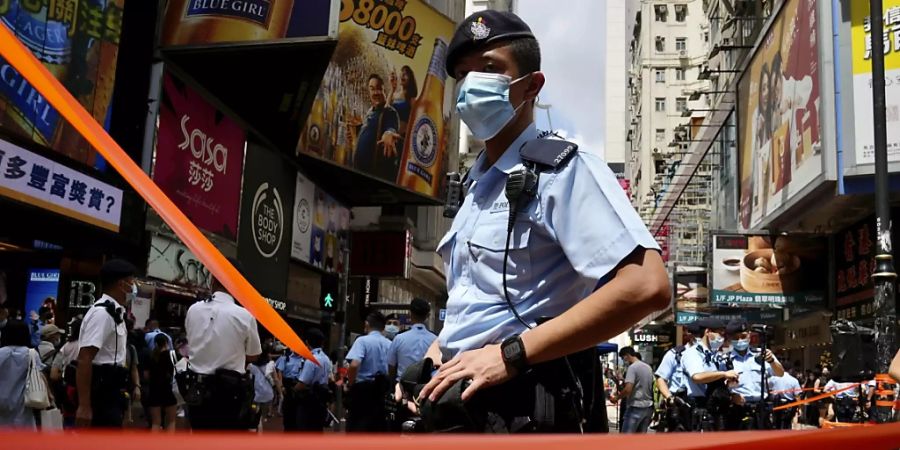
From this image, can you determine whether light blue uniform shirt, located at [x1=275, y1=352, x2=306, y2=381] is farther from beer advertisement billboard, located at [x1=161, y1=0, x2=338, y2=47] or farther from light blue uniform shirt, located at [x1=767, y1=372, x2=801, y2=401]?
light blue uniform shirt, located at [x1=767, y1=372, x2=801, y2=401]

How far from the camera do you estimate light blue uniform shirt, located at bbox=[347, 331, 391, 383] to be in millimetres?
11250

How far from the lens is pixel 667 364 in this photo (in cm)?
1387

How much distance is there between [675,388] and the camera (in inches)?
522

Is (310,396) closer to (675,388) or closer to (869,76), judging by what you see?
(675,388)

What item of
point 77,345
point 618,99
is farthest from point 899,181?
point 618,99

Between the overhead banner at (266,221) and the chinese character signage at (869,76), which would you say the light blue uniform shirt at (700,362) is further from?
the overhead banner at (266,221)

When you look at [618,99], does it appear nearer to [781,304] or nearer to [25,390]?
[781,304]

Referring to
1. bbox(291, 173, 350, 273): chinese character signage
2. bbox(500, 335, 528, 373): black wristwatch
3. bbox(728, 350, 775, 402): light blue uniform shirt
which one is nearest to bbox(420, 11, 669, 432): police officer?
bbox(500, 335, 528, 373): black wristwatch

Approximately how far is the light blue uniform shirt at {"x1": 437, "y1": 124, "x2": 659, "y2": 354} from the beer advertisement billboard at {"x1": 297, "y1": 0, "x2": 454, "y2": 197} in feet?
70.8

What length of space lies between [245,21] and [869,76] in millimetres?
12766

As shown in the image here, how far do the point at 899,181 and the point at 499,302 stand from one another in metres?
18.7

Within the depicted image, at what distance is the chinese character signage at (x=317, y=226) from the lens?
25.5 metres

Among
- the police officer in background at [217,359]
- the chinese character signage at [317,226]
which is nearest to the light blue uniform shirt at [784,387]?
the police officer in background at [217,359]

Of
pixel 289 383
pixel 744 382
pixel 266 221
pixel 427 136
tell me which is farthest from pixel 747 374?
pixel 427 136
